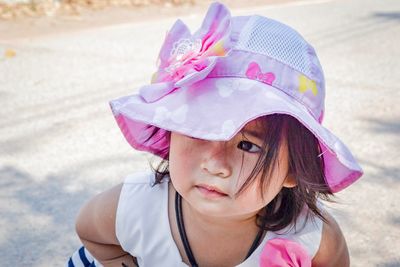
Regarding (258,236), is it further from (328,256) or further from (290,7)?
(290,7)

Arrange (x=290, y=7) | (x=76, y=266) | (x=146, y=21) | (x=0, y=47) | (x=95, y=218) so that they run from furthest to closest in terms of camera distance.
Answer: (x=290, y=7), (x=146, y=21), (x=0, y=47), (x=76, y=266), (x=95, y=218)

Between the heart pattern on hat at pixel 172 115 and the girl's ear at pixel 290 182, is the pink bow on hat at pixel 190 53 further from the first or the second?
the girl's ear at pixel 290 182

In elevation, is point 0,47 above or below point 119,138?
below

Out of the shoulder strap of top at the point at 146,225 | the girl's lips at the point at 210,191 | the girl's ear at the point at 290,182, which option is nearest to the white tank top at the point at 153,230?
the shoulder strap of top at the point at 146,225

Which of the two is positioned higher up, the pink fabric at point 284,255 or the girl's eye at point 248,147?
the girl's eye at point 248,147

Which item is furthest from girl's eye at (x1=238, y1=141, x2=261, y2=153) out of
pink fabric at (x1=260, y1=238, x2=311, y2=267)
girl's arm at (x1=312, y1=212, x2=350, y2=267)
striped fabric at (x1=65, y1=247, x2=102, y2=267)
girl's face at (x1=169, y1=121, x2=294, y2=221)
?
striped fabric at (x1=65, y1=247, x2=102, y2=267)

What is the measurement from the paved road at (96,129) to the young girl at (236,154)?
18.8 inches

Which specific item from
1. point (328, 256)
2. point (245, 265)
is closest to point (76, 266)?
point (245, 265)

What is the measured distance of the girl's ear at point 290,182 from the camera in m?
1.45

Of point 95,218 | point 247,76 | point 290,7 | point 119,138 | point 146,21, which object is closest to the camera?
point 247,76

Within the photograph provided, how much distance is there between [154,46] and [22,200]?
290cm

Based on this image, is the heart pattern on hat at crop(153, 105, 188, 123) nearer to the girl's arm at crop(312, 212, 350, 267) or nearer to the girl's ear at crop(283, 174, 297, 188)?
the girl's ear at crop(283, 174, 297, 188)

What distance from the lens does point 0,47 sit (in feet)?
16.1

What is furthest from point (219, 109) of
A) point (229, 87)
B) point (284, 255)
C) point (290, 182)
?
point (284, 255)
